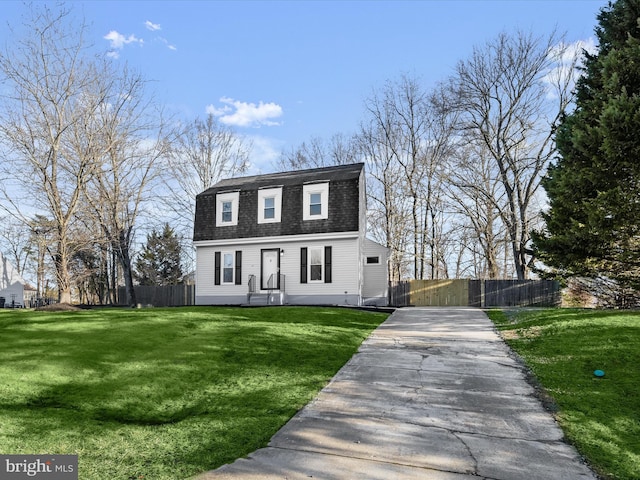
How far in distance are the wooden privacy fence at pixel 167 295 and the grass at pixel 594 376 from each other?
21188 mm

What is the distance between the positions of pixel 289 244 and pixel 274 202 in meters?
2.41

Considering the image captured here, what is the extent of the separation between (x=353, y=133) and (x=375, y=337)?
24544 millimetres

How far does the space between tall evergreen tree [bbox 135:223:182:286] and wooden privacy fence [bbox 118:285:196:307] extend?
8346mm

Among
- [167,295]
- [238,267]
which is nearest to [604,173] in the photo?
[238,267]

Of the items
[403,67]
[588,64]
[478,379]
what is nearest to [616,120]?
[588,64]

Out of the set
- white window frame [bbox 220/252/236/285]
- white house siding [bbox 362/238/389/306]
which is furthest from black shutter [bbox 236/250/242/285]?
white house siding [bbox 362/238/389/306]

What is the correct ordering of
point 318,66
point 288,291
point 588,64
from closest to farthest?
1. point 588,64
2. point 318,66
3. point 288,291

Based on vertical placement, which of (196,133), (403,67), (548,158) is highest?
(403,67)

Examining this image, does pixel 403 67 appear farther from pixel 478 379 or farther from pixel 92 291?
pixel 92 291

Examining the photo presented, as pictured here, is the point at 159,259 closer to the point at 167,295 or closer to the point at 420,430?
the point at 167,295

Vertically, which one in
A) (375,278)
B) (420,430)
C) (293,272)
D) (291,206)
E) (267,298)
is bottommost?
(420,430)

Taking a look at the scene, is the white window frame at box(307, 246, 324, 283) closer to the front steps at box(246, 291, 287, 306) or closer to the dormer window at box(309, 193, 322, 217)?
the front steps at box(246, 291, 287, 306)

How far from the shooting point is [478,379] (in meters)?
6.68

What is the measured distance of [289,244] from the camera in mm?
20328
